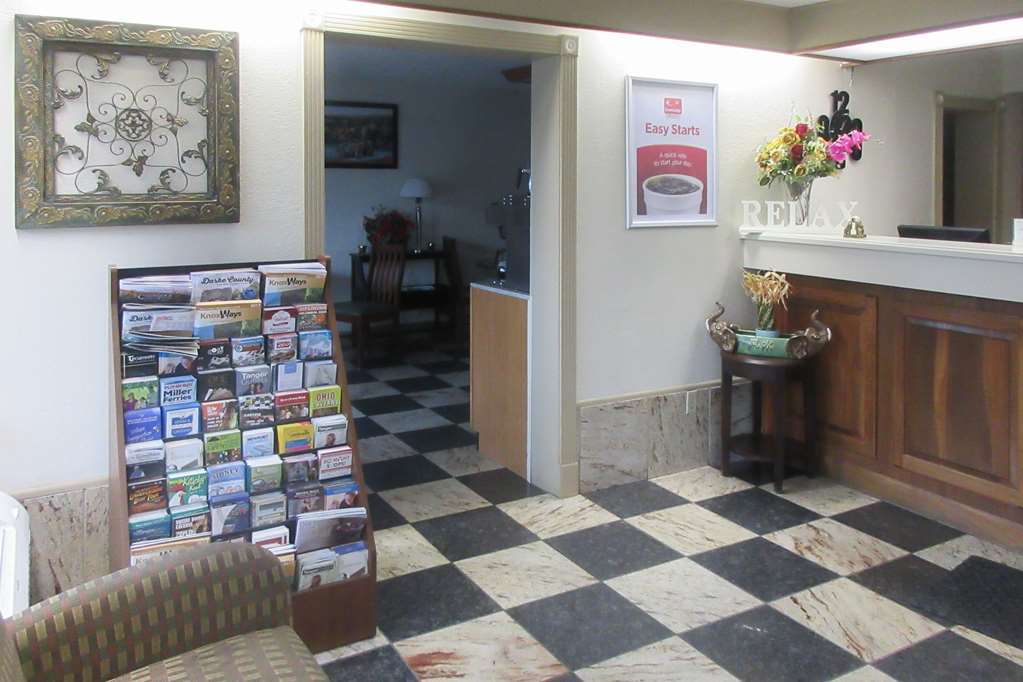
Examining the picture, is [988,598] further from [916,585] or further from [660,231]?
[660,231]

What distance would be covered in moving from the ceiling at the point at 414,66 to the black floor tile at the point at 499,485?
9.92 feet

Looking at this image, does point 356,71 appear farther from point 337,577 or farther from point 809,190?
point 337,577

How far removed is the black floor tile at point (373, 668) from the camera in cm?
263

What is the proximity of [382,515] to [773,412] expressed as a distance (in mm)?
1871

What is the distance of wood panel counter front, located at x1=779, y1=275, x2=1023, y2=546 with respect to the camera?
351cm

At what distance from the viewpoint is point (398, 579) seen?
10.8ft

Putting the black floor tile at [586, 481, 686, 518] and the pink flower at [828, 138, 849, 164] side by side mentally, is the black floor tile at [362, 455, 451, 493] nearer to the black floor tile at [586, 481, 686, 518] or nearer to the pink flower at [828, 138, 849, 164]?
the black floor tile at [586, 481, 686, 518]

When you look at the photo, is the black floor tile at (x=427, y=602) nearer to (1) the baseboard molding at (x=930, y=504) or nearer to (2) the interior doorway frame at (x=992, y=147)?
(1) the baseboard molding at (x=930, y=504)

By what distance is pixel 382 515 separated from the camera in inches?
154

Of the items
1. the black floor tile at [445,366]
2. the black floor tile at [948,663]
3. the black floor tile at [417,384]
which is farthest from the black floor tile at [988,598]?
the black floor tile at [445,366]

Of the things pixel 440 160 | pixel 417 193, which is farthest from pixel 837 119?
pixel 440 160

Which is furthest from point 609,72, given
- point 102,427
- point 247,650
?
point 247,650

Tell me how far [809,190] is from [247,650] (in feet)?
11.6

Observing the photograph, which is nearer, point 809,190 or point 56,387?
point 56,387
